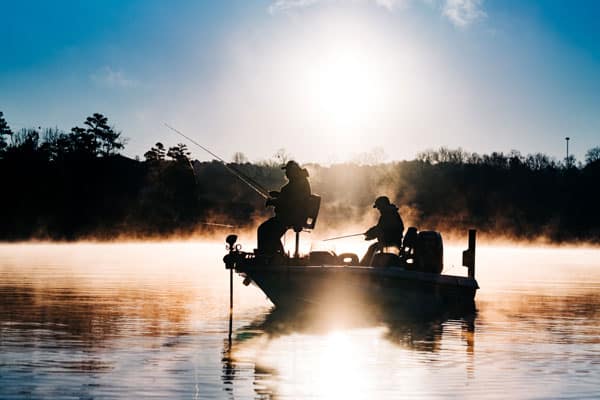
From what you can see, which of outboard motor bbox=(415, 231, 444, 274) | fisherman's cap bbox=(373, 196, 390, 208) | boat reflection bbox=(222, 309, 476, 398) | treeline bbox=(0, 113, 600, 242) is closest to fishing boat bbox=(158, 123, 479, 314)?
outboard motor bbox=(415, 231, 444, 274)

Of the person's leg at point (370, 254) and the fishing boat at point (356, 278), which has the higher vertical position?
the person's leg at point (370, 254)

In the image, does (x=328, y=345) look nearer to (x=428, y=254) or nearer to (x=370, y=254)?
(x=370, y=254)

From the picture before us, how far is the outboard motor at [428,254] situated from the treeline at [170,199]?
65.6 meters

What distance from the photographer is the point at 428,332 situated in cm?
2109

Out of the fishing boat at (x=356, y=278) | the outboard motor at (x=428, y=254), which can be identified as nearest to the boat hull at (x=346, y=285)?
the fishing boat at (x=356, y=278)

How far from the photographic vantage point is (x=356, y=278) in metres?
22.1

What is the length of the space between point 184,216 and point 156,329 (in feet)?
302

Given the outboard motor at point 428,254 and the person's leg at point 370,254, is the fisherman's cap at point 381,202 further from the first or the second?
A: the outboard motor at point 428,254

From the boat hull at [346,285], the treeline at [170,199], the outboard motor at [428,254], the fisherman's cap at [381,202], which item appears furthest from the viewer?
the treeline at [170,199]

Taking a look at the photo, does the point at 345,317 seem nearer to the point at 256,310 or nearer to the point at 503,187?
the point at 256,310

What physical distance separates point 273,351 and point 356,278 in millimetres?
5047

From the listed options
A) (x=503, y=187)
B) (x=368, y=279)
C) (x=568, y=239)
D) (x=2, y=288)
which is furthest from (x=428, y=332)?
(x=503, y=187)

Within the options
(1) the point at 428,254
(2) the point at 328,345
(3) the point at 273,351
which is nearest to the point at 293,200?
(1) the point at 428,254

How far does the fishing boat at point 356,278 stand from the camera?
873 inches
